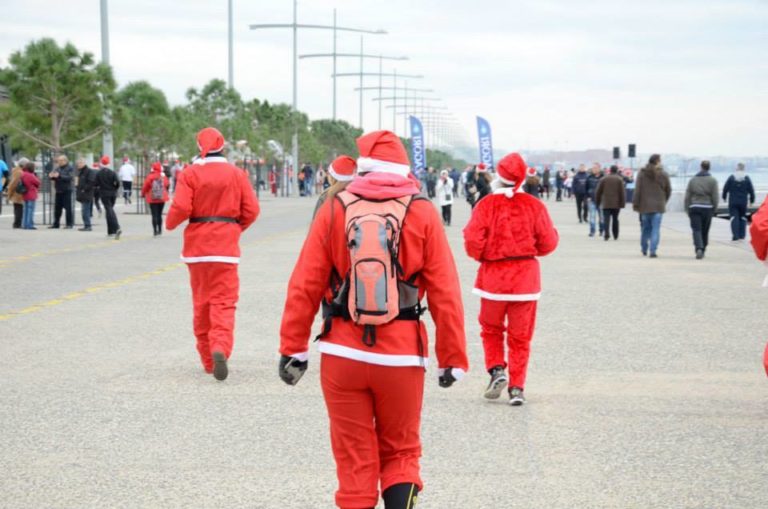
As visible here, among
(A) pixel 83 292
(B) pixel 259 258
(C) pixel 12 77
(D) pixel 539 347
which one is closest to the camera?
(D) pixel 539 347

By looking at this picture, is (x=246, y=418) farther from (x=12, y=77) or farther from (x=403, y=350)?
(x=12, y=77)

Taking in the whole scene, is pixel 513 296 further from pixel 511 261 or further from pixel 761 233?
pixel 761 233

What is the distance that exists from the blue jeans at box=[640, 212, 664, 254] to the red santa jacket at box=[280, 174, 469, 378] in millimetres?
17811

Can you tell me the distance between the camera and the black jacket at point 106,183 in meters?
27.1

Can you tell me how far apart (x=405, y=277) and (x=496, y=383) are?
12.1 feet

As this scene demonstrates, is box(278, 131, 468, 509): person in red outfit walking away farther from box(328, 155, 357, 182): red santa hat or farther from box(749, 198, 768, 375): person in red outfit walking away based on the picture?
box(749, 198, 768, 375): person in red outfit walking away

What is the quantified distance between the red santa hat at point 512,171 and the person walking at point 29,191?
71.9 feet

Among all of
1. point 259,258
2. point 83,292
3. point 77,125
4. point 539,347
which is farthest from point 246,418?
point 77,125

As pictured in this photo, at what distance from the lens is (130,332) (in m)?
11.2

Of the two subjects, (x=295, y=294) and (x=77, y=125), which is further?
(x=77, y=125)

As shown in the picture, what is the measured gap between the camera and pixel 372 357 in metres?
4.40

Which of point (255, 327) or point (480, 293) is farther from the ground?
point (480, 293)

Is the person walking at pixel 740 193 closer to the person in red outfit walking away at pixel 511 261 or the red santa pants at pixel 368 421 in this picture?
the person in red outfit walking away at pixel 511 261

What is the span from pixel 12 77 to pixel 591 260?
2095 cm
